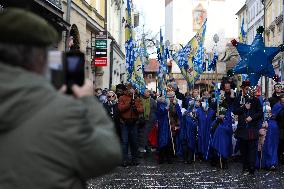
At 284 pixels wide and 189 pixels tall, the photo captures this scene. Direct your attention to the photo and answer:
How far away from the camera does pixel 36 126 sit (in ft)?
7.53

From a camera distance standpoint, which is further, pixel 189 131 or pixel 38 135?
pixel 189 131

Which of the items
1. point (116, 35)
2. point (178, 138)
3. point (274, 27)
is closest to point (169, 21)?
point (274, 27)

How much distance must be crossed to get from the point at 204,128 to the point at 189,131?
0.37 metres

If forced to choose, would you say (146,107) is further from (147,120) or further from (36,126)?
(36,126)

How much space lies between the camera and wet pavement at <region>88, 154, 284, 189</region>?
10.5 metres

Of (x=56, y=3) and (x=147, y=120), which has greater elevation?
(x=56, y=3)

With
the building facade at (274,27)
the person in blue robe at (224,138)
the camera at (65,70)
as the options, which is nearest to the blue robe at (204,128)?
the person in blue robe at (224,138)

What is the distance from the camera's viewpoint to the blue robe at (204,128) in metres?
14.9

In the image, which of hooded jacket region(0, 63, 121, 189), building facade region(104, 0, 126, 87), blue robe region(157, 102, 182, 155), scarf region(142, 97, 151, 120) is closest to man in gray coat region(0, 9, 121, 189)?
hooded jacket region(0, 63, 121, 189)

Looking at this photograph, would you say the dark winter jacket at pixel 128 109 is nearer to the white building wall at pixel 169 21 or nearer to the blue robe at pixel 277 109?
the blue robe at pixel 277 109

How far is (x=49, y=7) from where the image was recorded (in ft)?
59.3

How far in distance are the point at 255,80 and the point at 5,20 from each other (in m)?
13.1

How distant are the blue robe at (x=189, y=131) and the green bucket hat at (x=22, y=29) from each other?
1283 centimetres

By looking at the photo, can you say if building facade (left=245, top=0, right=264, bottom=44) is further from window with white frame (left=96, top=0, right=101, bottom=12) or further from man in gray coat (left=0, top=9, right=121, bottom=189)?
man in gray coat (left=0, top=9, right=121, bottom=189)
